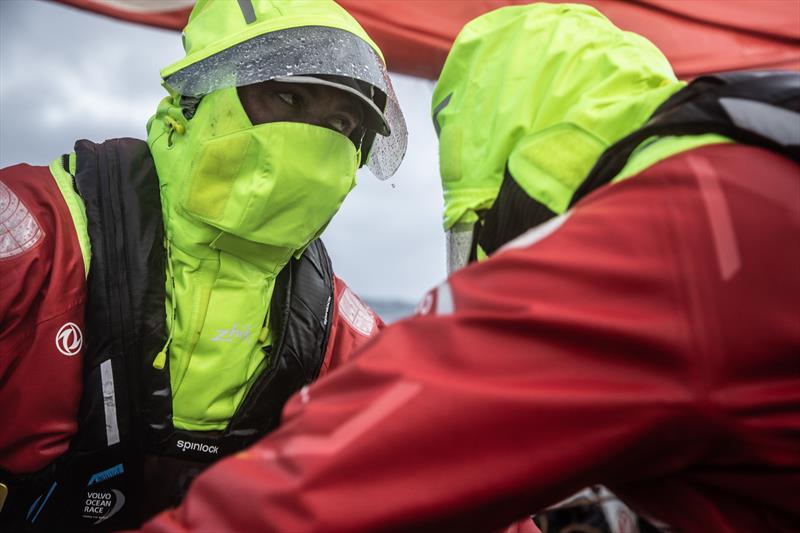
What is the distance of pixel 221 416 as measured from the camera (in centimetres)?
201

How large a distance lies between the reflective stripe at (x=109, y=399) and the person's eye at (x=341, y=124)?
843 mm

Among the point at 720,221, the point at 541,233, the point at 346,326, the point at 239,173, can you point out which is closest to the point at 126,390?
the point at 239,173

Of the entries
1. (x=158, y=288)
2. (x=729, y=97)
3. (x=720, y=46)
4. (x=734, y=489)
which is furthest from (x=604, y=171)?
(x=720, y=46)

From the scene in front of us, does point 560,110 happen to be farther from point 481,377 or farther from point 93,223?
point 93,223

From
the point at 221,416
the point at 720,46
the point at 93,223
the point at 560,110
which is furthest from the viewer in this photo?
the point at 720,46

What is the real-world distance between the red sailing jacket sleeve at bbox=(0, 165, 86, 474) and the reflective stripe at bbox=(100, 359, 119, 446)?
0.18 ft

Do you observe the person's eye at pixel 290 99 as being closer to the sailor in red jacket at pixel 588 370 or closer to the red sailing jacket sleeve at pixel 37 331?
the red sailing jacket sleeve at pixel 37 331

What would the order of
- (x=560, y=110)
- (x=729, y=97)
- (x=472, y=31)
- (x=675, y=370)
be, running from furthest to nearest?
(x=472, y=31) → (x=560, y=110) → (x=729, y=97) → (x=675, y=370)

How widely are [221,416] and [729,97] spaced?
1561 mm

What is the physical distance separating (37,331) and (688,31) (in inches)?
132

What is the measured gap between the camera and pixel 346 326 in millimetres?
2379

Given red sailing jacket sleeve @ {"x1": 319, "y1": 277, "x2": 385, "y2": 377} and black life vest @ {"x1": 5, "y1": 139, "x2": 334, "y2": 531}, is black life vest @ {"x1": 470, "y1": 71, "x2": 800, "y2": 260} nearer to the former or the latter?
black life vest @ {"x1": 5, "y1": 139, "x2": 334, "y2": 531}

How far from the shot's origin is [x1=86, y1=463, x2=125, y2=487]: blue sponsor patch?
1.81 m

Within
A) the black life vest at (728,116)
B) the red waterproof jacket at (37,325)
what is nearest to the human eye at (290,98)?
the red waterproof jacket at (37,325)
